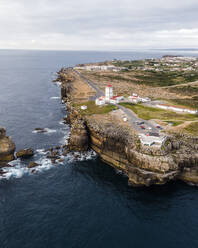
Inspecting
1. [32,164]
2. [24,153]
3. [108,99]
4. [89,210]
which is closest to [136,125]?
[108,99]

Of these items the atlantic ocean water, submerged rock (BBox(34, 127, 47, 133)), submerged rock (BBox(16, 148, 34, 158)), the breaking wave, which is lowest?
the atlantic ocean water

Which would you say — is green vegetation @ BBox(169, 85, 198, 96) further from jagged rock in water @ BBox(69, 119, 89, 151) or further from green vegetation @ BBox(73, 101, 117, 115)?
jagged rock in water @ BBox(69, 119, 89, 151)

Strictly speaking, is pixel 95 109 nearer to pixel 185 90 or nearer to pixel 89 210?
pixel 89 210

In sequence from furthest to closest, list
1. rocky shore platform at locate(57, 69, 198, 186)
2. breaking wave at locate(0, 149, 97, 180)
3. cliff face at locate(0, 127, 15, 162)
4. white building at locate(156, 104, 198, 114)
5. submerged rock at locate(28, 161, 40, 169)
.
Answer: white building at locate(156, 104, 198, 114)
submerged rock at locate(28, 161, 40, 169)
cliff face at locate(0, 127, 15, 162)
breaking wave at locate(0, 149, 97, 180)
rocky shore platform at locate(57, 69, 198, 186)

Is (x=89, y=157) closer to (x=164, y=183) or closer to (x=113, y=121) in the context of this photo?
(x=113, y=121)

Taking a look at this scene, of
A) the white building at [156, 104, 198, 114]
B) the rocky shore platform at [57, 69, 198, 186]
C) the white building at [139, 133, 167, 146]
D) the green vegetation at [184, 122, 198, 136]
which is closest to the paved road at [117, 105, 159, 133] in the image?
the rocky shore platform at [57, 69, 198, 186]

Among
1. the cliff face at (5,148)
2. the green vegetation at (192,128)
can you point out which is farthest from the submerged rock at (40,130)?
the green vegetation at (192,128)

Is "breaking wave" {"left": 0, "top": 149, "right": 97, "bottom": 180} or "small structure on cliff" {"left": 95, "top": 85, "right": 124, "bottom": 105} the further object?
"small structure on cliff" {"left": 95, "top": 85, "right": 124, "bottom": 105}
